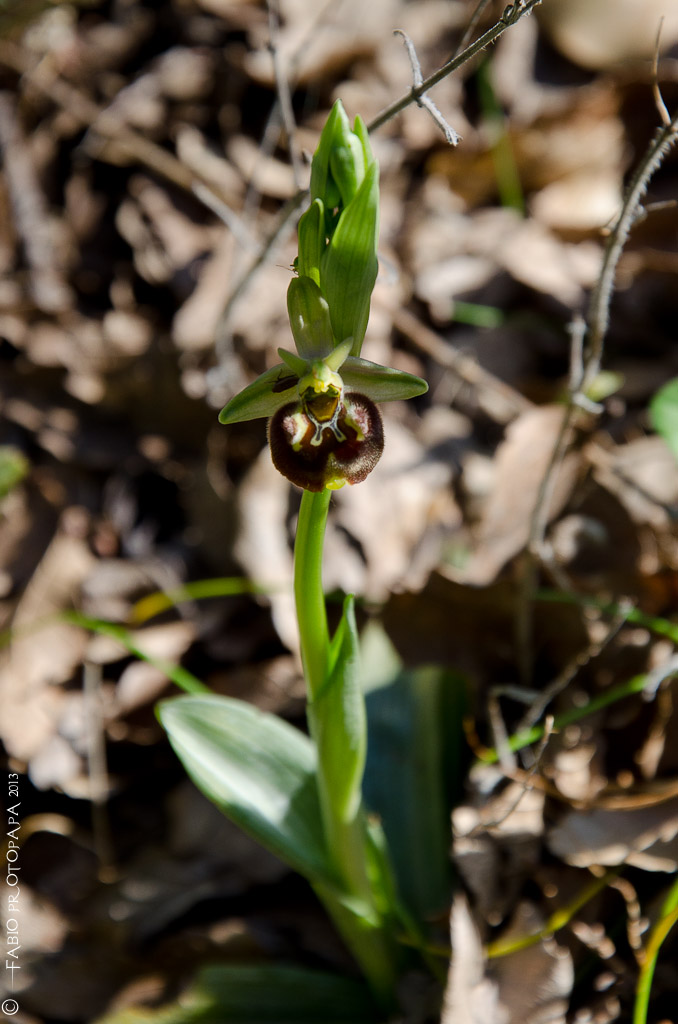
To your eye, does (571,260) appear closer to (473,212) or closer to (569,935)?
(473,212)

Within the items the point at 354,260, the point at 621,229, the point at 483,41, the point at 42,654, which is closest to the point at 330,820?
the point at 354,260

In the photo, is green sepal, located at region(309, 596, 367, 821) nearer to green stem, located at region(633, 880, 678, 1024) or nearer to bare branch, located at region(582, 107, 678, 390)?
green stem, located at region(633, 880, 678, 1024)

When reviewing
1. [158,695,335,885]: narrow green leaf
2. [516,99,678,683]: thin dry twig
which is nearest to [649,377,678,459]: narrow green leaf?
[516,99,678,683]: thin dry twig

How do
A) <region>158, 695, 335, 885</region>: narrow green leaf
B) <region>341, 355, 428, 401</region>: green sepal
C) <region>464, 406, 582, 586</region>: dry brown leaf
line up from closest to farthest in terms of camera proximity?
1. <region>341, 355, 428, 401</region>: green sepal
2. <region>158, 695, 335, 885</region>: narrow green leaf
3. <region>464, 406, 582, 586</region>: dry brown leaf

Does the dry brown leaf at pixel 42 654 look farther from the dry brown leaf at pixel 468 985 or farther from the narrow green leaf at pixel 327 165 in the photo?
the narrow green leaf at pixel 327 165

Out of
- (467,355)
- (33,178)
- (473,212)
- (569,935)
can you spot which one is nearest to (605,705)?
(569,935)

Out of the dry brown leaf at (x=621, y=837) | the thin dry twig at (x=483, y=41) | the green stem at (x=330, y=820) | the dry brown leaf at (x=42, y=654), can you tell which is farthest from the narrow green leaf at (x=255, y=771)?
the thin dry twig at (x=483, y=41)
